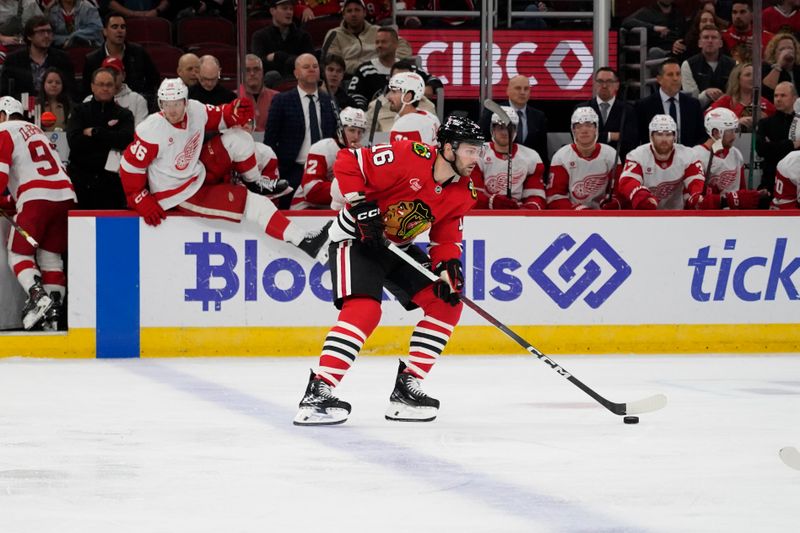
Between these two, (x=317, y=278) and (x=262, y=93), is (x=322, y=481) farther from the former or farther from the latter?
(x=262, y=93)

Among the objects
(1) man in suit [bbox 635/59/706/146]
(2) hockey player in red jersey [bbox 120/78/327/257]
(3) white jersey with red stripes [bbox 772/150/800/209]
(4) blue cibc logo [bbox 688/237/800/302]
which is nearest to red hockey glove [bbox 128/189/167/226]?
(2) hockey player in red jersey [bbox 120/78/327/257]

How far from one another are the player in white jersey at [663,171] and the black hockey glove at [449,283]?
300 centimetres

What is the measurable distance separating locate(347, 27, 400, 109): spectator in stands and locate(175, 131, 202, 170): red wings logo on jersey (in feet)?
4.55

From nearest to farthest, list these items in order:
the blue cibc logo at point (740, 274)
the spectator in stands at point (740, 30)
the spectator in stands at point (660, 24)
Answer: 1. the blue cibc logo at point (740, 274)
2. the spectator in stands at point (740, 30)
3. the spectator in stands at point (660, 24)

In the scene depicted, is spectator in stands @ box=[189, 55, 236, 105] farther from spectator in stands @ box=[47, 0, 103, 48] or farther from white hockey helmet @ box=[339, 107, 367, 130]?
spectator in stands @ box=[47, 0, 103, 48]

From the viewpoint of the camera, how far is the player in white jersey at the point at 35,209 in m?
6.89

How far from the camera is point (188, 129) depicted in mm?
6891

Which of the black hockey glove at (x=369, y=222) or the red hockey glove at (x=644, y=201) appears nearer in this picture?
the black hockey glove at (x=369, y=222)

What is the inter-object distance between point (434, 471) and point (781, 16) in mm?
6374

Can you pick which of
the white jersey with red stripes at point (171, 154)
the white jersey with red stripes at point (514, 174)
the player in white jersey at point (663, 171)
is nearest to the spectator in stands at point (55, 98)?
the white jersey with red stripes at point (171, 154)

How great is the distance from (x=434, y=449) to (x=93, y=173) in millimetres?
3714

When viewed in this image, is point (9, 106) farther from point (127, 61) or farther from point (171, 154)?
point (127, 61)

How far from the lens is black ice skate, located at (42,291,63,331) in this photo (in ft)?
22.6

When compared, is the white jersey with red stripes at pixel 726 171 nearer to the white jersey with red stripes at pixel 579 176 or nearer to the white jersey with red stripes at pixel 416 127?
the white jersey with red stripes at pixel 579 176
